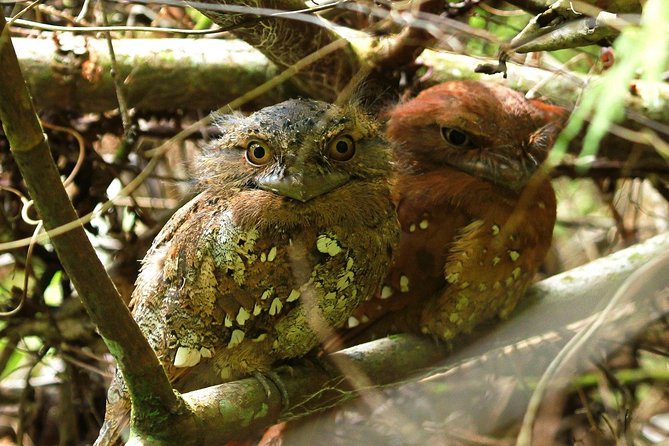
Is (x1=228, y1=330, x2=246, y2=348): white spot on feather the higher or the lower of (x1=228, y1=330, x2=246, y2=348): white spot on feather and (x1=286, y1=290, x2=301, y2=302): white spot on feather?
the lower

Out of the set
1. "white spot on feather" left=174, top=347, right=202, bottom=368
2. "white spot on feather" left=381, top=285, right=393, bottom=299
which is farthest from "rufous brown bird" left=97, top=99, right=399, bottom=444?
"white spot on feather" left=381, top=285, right=393, bottom=299

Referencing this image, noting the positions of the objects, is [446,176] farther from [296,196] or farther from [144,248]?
[144,248]

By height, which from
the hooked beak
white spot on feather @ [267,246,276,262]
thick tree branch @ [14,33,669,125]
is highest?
thick tree branch @ [14,33,669,125]

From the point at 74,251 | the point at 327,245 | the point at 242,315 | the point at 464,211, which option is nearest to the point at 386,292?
the point at 464,211

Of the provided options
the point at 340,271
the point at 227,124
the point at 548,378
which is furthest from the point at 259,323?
the point at 548,378

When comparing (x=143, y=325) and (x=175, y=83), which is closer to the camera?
(x=143, y=325)

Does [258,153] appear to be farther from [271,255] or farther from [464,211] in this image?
[464,211]

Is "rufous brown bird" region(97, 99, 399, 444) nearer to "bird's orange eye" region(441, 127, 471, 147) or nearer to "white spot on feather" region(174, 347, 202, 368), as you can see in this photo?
"white spot on feather" region(174, 347, 202, 368)
